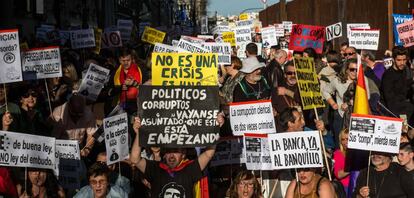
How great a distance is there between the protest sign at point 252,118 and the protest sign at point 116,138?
5.09 ft

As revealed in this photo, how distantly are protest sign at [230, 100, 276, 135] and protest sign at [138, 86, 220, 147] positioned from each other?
132 cm

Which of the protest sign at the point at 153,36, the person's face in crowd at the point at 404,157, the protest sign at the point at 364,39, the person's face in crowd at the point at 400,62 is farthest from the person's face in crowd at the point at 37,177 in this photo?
the protest sign at the point at 153,36

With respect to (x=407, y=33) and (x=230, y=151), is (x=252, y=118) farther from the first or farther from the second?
(x=407, y=33)

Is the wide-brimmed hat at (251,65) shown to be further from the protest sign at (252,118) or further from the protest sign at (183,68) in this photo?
the protest sign at (183,68)

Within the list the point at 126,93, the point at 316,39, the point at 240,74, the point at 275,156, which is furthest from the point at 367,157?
the point at 316,39

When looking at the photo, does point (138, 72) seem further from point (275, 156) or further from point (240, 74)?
point (275, 156)

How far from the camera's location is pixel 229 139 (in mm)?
10156

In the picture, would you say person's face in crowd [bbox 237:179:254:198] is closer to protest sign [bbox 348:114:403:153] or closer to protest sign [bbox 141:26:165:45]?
protest sign [bbox 348:114:403:153]

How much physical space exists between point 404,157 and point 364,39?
8065 mm

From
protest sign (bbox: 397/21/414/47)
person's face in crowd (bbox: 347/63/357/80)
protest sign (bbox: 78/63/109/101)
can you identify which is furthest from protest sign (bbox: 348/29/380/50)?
protest sign (bbox: 78/63/109/101)

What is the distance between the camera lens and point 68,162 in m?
9.12

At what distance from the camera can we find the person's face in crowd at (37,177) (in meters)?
8.13

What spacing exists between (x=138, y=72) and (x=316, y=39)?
491 centimetres

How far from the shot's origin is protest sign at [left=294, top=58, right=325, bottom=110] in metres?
10.4
